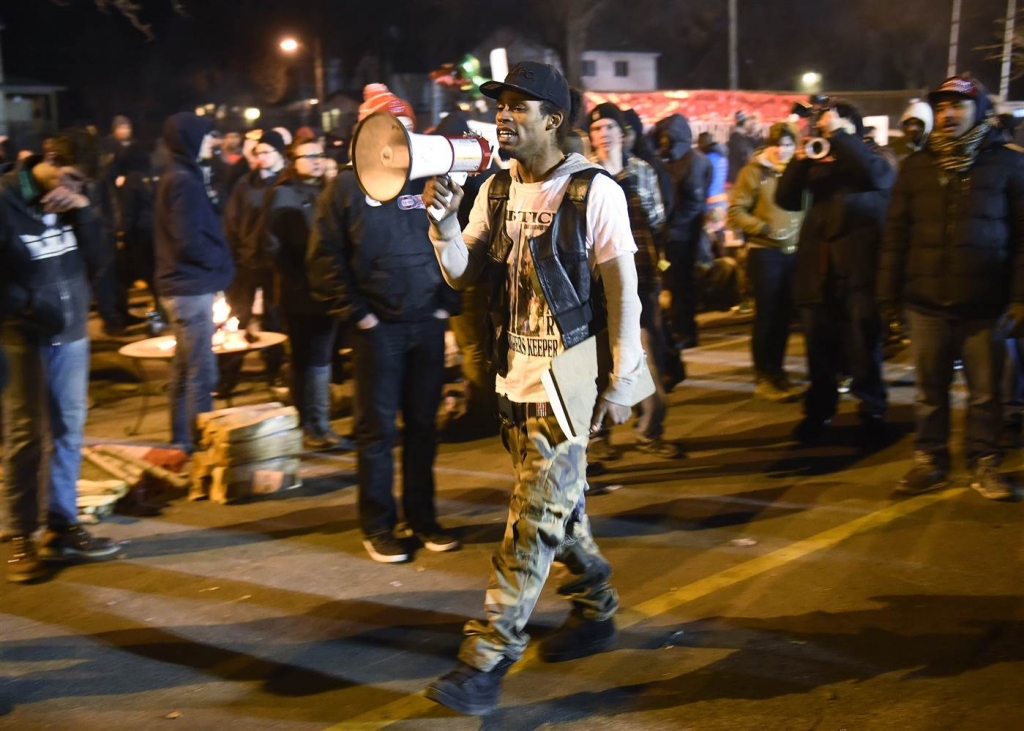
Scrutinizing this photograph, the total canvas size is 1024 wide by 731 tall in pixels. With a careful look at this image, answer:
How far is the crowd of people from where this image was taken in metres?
4.02

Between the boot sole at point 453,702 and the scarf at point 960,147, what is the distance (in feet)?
12.7

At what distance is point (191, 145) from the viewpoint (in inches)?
284

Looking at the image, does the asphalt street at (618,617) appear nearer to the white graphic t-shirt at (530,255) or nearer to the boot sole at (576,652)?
the boot sole at (576,652)

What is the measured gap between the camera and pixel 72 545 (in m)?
5.63

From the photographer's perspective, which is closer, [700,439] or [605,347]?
[605,347]

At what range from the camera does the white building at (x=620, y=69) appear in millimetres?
55281

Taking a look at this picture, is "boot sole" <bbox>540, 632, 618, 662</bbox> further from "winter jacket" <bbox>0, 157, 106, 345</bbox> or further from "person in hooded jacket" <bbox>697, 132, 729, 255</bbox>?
"person in hooded jacket" <bbox>697, 132, 729, 255</bbox>

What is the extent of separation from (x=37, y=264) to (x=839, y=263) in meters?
4.98

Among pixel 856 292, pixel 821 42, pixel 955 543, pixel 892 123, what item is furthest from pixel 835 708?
pixel 821 42

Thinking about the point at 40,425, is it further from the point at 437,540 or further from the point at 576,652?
the point at 576,652

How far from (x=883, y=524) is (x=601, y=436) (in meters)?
2.03

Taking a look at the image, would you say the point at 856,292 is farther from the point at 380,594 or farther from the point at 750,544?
the point at 380,594

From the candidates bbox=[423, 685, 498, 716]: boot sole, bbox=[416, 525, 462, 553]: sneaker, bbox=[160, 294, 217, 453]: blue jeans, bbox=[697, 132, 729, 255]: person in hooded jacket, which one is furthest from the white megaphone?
bbox=[697, 132, 729, 255]: person in hooded jacket

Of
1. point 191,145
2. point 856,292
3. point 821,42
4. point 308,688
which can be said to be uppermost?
point 821,42
